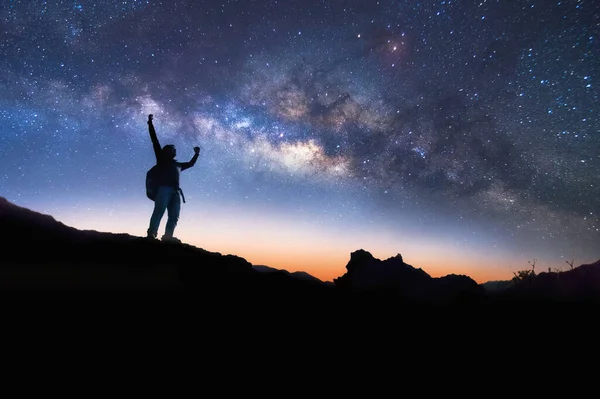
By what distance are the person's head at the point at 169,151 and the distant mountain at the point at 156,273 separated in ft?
9.35

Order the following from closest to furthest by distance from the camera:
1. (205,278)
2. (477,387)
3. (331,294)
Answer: (477,387) < (205,278) < (331,294)

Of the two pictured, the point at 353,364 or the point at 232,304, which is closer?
the point at 353,364

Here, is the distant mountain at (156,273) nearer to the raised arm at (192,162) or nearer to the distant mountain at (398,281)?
the distant mountain at (398,281)

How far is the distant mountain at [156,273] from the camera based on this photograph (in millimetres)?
4617

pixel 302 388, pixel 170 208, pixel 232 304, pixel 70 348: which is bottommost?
pixel 302 388

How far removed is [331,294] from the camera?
19.8 ft

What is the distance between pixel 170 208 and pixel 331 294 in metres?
6.02

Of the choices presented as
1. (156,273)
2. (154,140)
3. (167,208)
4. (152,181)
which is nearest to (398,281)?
(156,273)

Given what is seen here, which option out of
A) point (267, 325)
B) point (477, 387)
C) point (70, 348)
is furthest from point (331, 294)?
point (70, 348)

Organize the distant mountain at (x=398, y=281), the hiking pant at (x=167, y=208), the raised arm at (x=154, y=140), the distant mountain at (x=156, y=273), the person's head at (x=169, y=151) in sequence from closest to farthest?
the distant mountain at (x=156, y=273) < the distant mountain at (x=398, y=281) < the hiking pant at (x=167, y=208) < the raised arm at (x=154, y=140) < the person's head at (x=169, y=151)

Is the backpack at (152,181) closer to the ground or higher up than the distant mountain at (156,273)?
higher up

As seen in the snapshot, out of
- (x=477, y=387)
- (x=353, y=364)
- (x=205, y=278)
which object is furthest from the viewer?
(x=205, y=278)

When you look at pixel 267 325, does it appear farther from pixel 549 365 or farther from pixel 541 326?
pixel 541 326

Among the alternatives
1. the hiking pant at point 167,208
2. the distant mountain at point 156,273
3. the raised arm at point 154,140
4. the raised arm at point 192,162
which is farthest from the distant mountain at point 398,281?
the raised arm at point 154,140
